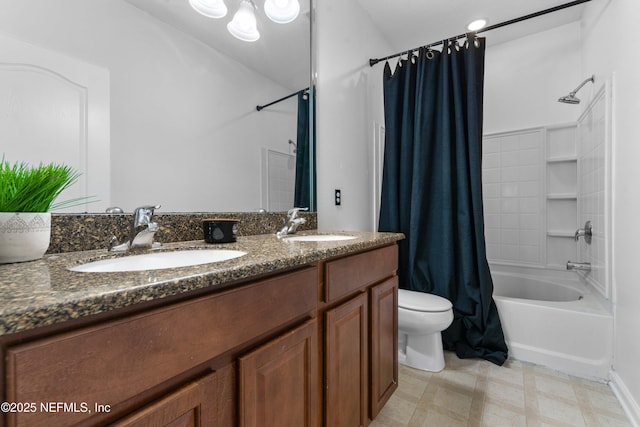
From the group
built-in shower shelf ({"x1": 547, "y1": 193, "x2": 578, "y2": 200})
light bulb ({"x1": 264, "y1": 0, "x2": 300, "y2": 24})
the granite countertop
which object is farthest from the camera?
built-in shower shelf ({"x1": 547, "y1": 193, "x2": 578, "y2": 200})

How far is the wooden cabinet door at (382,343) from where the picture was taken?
1223mm

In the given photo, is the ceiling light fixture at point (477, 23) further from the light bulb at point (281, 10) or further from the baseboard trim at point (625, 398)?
the baseboard trim at point (625, 398)

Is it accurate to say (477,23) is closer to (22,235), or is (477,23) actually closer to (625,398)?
(625,398)

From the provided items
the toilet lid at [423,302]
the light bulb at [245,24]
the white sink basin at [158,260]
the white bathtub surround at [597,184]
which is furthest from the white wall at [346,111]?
the white bathtub surround at [597,184]

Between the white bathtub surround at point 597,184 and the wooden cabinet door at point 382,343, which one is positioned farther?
the white bathtub surround at point 597,184

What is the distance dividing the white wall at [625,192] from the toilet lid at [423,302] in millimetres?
821

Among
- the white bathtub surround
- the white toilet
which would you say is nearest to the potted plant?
the white toilet

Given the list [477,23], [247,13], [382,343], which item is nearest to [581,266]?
[382,343]

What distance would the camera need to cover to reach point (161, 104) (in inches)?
41.5

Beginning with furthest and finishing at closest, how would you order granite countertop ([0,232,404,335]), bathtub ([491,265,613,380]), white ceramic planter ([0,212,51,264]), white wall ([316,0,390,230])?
white wall ([316,0,390,230])
bathtub ([491,265,613,380])
white ceramic planter ([0,212,51,264])
granite countertop ([0,232,404,335])

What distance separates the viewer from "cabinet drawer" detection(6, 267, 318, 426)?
0.35 m

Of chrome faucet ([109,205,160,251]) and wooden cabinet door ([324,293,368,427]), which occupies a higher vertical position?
chrome faucet ([109,205,160,251])

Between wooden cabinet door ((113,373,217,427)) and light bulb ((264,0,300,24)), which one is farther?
light bulb ((264,0,300,24))

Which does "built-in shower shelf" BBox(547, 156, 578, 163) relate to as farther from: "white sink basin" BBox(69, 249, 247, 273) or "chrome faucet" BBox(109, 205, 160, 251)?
"chrome faucet" BBox(109, 205, 160, 251)
